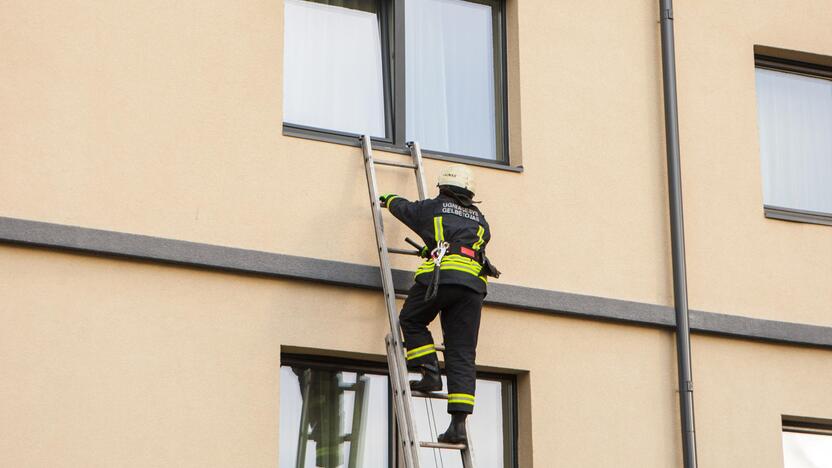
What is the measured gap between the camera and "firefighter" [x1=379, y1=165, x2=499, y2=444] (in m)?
8.88

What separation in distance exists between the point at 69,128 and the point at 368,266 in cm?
196

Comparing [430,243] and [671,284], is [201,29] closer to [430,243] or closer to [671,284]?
[430,243]

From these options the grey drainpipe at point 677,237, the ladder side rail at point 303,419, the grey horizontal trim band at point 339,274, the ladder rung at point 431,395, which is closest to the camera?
the grey horizontal trim band at point 339,274

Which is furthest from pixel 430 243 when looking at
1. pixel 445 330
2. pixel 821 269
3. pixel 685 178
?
pixel 821 269

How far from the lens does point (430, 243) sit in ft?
29.7

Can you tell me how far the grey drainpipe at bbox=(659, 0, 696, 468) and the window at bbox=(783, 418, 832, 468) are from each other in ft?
2.91

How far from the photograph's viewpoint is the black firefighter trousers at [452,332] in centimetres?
889

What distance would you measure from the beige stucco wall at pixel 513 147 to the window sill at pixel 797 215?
66 mm

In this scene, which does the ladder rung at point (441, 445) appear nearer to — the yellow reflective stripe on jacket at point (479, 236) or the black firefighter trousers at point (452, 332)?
the black firefighter trousers at point (452, 332)

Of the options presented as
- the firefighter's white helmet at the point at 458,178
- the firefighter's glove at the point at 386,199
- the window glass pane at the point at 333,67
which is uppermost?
the window glass pane at the point at 333,67

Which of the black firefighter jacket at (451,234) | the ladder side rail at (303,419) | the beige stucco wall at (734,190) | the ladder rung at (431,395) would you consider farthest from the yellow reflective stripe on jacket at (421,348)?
the beige stucco wall at (734,190)

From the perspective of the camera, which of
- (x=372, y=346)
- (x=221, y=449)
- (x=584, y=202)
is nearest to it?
(x=221, y=449)

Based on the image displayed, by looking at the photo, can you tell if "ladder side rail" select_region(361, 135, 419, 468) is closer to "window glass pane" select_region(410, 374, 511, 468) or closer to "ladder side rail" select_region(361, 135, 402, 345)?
"ladder side rail" select_region(361, 135, 402, 345)

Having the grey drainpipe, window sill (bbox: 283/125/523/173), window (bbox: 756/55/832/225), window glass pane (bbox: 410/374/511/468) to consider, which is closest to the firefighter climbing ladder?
window sill (bbox: 283/125/523/173)
